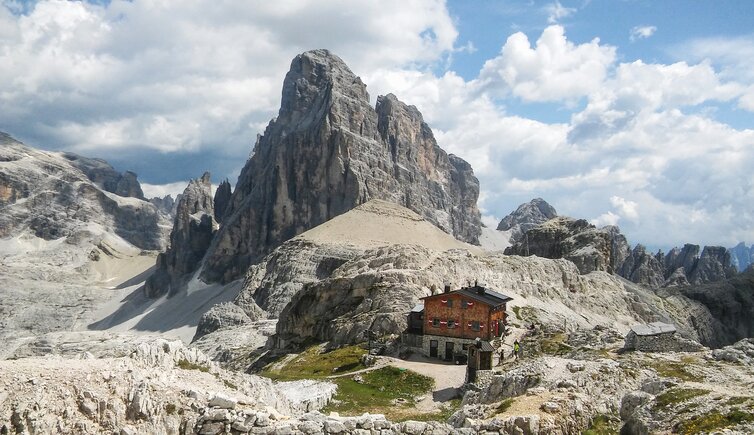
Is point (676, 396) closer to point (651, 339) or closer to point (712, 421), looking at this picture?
point (712, 421)

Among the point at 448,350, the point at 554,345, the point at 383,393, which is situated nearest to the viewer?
the point at 383,393

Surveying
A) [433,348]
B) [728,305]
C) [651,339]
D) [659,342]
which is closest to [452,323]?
[433,348]

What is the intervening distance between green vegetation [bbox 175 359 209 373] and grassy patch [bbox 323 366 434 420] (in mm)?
12388

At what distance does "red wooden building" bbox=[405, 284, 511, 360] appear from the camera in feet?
223

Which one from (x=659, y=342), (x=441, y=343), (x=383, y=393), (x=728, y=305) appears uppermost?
(x=728, y=305)

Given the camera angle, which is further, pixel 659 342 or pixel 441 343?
pixel 441 343

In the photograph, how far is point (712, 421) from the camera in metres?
22.3

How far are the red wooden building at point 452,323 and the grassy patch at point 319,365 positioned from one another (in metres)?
7.27

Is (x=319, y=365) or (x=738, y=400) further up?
(x=738, y=400)

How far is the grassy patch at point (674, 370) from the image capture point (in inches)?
1416

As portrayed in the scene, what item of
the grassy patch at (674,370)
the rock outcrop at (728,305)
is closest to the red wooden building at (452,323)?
the grassy patch at (674,370)

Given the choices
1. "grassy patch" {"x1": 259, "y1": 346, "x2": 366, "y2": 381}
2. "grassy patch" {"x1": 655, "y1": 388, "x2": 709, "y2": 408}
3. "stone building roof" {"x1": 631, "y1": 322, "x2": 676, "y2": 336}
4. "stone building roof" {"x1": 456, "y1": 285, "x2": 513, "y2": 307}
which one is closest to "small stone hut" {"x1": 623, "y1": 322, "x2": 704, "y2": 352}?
"stone building roof" {"x1": 631, "y1": 322, "x2": 676, "y2": 336}

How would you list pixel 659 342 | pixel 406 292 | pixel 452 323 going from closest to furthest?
pixel 659 342, pixel 452 323, pixel 406 292

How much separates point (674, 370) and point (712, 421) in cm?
1722
